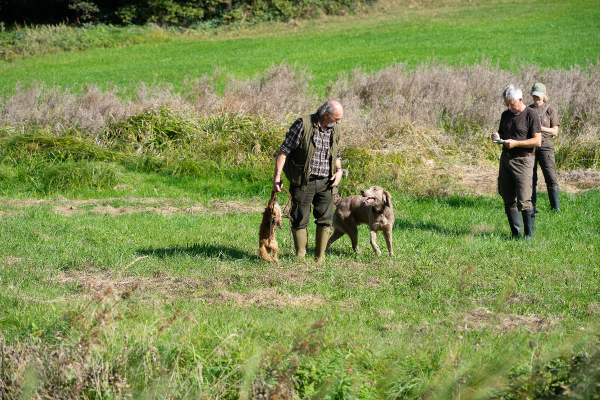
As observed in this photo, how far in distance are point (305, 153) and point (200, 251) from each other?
2166mm

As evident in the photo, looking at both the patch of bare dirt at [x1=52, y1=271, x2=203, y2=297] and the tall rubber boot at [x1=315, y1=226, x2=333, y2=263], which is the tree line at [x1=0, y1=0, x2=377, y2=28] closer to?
the tall rubber boot at [x1=315, y1=226, x2=333, y2=263]

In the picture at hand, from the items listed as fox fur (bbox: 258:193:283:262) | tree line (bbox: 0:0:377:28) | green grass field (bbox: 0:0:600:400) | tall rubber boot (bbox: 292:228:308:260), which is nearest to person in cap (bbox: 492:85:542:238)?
green grass field (bbox: 0:0:600:400)

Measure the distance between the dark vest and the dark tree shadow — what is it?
1.38 metres

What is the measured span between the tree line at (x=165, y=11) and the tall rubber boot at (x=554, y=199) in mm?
37372

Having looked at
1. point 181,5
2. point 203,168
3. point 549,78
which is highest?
point 181,5

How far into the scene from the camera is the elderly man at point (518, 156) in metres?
8.17

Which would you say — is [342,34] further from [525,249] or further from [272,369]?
[272,369]

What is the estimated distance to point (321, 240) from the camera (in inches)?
303

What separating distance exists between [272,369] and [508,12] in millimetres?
45850

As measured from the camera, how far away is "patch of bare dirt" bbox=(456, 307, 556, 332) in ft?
17.9

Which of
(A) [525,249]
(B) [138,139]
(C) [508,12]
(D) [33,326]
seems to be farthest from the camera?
(C) [508,12]

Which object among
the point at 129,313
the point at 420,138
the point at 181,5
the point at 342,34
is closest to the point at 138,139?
the point at 420,138

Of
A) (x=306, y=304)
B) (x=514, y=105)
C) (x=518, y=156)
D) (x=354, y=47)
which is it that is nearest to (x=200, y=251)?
(x=306, y=304)

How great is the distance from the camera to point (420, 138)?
13.3 m
